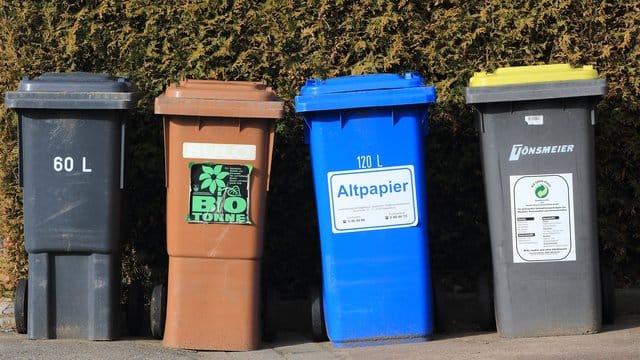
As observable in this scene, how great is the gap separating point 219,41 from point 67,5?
1081mm

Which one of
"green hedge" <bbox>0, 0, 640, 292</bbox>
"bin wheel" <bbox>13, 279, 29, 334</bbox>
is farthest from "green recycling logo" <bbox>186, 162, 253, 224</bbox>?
"bin wheel" <bbox>13, 279, 29, 334</bbox>

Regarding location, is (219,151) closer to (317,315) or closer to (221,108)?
(221,108)

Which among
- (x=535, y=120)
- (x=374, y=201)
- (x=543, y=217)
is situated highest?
(x=535, y=120)

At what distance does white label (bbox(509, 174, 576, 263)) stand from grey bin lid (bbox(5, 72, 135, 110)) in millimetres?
2415

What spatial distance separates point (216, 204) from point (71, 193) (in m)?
0.89

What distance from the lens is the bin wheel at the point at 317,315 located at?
7.07 meters

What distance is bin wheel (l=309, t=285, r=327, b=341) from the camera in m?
7.07

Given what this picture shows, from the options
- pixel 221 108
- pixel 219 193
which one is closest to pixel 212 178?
pixel 219 193

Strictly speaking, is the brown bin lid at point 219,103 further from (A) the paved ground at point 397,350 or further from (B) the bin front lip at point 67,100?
(A) the paved ground at point 397,350

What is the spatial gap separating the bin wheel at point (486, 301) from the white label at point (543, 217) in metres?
0.52

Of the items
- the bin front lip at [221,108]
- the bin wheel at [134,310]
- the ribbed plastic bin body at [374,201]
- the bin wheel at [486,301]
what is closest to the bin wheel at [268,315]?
the ribbed plastic bin body at [374,201]

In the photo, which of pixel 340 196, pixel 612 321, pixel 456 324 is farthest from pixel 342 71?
pixel 612 321

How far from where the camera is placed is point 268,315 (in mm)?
7137

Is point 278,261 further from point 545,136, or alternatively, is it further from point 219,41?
point 545,136
